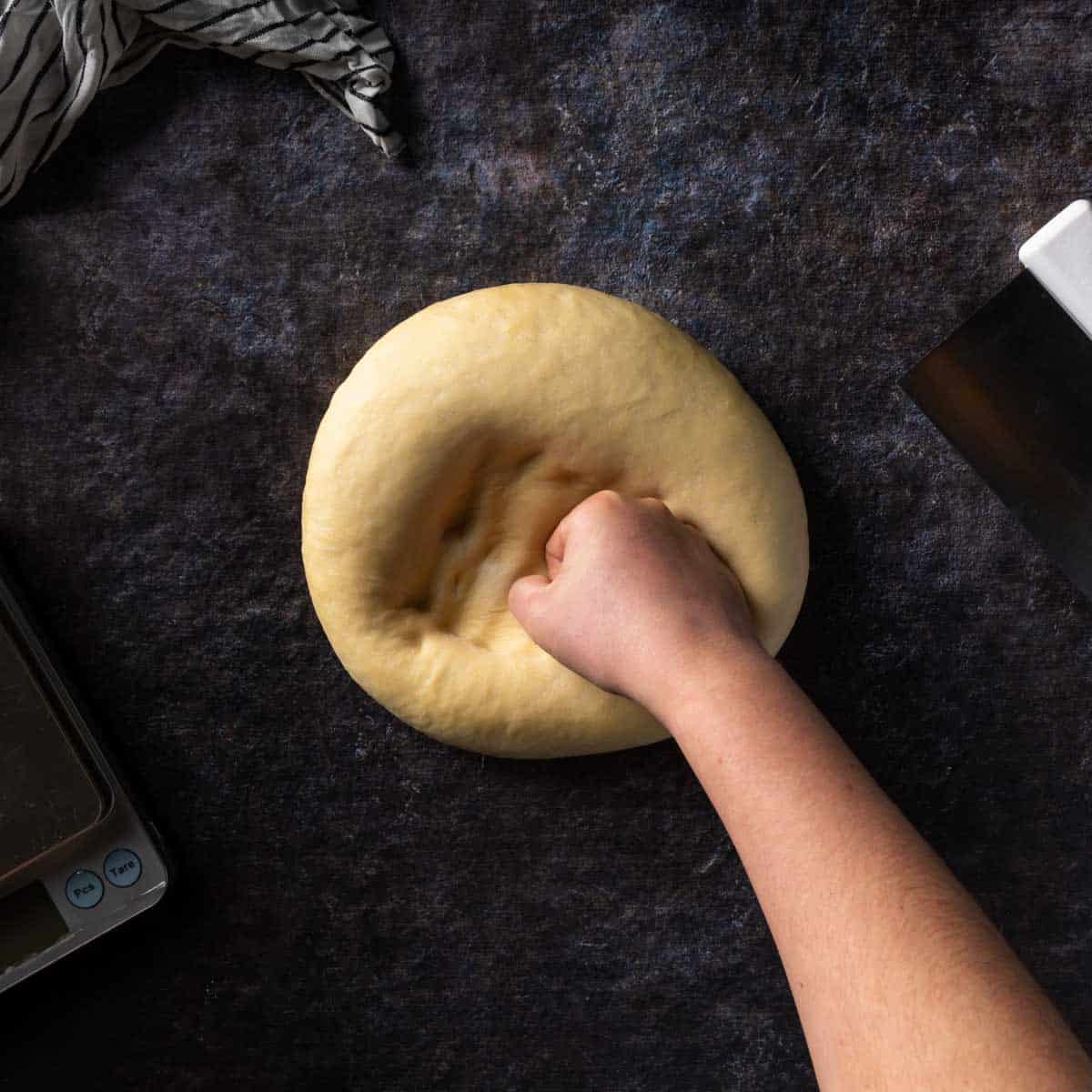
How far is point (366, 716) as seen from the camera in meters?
0.95

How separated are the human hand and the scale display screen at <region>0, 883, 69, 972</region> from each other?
52cm

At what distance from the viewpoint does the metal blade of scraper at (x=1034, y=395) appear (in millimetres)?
838

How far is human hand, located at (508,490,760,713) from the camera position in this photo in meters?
0.65

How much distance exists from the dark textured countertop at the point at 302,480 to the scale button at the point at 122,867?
59mm

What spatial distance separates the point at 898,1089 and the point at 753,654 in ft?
0.84

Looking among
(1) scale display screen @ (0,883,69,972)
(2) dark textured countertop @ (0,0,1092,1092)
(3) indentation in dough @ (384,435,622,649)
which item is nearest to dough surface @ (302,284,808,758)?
(3) indentation in dough @ (384,435,622,649)

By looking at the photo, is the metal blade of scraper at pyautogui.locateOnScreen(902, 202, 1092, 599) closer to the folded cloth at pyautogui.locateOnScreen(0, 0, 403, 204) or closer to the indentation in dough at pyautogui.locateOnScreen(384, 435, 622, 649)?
the indentation in dough at pyautogui.locateOnScreen(384, 435, 622, 649)

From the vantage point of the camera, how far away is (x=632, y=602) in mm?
670

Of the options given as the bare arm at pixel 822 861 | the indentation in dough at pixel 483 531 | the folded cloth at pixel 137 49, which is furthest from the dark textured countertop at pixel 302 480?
the bare arm at pixel 822 861

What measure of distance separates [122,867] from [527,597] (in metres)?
0.48

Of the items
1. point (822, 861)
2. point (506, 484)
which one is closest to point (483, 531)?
point (506, 484)

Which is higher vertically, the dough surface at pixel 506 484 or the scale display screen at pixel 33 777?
the dough surface at pixel 506 484

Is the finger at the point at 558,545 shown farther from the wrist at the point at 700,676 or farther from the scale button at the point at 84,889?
the scale button at the point at 84,889

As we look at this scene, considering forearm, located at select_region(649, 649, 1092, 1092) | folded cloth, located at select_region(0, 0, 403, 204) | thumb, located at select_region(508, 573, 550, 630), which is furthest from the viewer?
folded cloth, located at select_region(0, 0, 403, 204)
